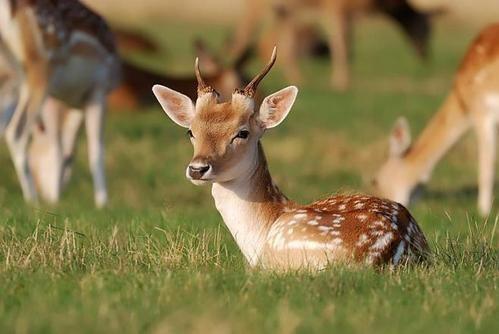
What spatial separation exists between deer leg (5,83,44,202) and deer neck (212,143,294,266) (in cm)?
473

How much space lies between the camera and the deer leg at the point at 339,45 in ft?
76.3

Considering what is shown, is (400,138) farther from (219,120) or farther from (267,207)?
(219,120)

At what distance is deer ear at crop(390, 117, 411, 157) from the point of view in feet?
42.6

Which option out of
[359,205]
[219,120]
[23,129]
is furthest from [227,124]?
[23,129]

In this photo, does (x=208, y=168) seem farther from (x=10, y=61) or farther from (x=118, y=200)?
(x=118, y=200)

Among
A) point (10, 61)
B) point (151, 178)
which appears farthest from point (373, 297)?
point (151, 178)

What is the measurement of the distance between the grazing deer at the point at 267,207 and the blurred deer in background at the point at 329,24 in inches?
649

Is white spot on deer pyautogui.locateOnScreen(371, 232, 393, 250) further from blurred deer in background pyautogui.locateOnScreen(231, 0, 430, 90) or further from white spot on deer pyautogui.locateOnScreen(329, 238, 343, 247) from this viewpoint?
blurred deer in background pyautogui.locateOnScreen(231, 0, 430, 90)

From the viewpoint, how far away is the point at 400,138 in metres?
13.0

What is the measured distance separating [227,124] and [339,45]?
18.0 metres

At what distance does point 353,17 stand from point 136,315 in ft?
69.7

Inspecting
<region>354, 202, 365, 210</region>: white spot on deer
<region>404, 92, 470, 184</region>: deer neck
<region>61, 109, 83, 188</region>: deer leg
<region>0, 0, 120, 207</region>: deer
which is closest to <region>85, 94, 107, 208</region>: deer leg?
<region>0, 0, 120, 207</region>: deer

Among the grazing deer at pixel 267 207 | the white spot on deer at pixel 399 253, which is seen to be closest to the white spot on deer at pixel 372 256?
the grazing deer at pixel 267 207

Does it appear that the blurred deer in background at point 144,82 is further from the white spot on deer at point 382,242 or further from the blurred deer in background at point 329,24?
the white spot on deer at point 382,242
